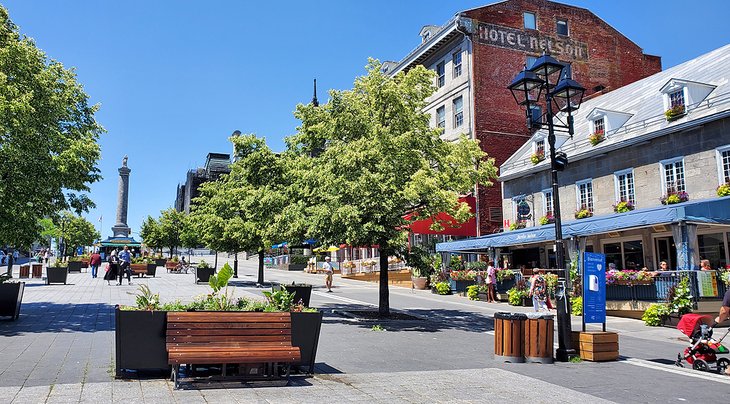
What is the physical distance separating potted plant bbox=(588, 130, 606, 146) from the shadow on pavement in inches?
851

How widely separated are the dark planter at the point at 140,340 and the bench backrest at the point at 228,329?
283mm

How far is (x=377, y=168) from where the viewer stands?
52.4 ft

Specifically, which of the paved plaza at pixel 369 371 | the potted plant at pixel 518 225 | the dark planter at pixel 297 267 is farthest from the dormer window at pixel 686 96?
the dark planter at pixel 297 267

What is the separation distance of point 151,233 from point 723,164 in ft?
187

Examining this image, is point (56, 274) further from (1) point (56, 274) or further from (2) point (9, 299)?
(2) point (9, 299)

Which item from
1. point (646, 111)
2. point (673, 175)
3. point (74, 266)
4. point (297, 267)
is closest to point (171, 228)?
point (297, 267)

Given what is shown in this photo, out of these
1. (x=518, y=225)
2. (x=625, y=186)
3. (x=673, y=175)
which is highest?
(x=673, y=175)

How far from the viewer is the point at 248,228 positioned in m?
26.8

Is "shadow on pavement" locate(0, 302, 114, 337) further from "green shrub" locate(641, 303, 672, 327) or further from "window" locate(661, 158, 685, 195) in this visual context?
"window" locate(661, 158, 685, 195)

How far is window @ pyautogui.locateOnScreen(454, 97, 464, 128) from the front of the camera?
35.0 meters

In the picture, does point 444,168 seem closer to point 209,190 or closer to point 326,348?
point 326,348

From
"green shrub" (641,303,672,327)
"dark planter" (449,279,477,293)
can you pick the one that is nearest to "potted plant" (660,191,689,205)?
"green shrub" (641,303,672,327)

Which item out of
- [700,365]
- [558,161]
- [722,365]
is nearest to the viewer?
[722,365]

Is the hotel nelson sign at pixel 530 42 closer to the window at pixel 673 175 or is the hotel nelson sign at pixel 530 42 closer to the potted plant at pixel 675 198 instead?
the window at pixel 673 175
